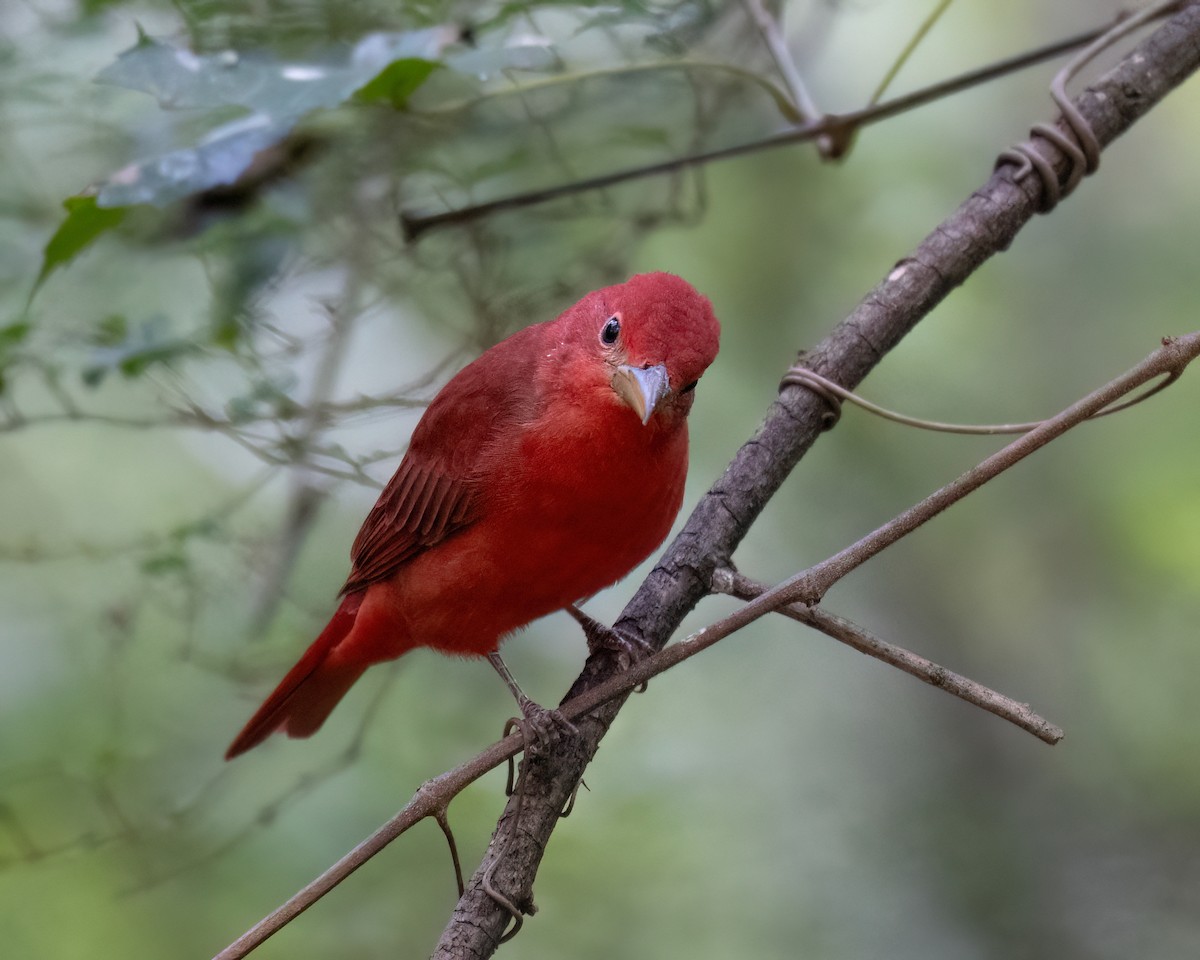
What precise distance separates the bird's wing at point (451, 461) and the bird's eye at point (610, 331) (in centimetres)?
21

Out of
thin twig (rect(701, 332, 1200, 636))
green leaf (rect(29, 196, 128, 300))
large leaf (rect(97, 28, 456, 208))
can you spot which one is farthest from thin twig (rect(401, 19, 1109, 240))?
thin twig (rect(701, 332, 1200, 636))

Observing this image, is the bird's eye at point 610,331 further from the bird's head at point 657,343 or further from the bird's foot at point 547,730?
the bird's foot at point 547,730

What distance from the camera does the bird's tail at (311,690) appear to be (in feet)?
7.59

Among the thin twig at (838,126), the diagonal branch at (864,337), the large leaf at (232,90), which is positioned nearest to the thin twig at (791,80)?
the thin twig at (838,126)

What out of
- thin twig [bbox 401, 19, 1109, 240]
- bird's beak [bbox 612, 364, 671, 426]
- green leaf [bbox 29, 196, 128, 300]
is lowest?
green leaf [bbox 29, 196, 128, 300]

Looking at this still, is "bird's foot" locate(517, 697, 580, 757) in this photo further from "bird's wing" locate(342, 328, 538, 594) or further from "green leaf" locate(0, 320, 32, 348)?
"green leaf" locate(0, 320, 32, 348)

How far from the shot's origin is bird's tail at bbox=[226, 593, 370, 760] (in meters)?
2.31

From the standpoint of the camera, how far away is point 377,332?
3.01m

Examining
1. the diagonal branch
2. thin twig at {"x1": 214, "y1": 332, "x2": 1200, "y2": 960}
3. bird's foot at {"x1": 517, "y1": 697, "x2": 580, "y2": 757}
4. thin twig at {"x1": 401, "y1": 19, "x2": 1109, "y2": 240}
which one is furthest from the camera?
thin twig at {"x1": 401, "y1": 19, "x2": 1109, "y2": 240}

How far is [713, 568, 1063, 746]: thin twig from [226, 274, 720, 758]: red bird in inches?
13.9

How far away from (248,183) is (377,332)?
0.49m

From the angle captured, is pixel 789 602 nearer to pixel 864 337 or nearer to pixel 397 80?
pixel 864 337

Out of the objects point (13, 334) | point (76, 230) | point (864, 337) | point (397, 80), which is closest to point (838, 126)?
point (864, 337)

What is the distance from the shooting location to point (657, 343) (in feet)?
5.48
